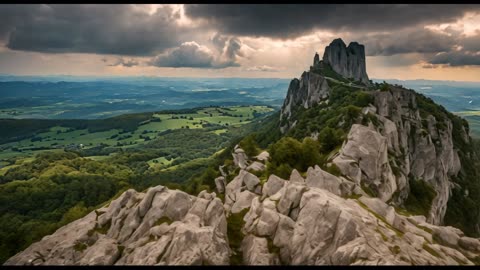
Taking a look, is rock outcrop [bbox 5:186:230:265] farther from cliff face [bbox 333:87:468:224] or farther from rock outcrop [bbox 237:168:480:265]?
cliff face [bbox 333:87:468:224]

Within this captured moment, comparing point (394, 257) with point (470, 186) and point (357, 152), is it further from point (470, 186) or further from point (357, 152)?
point (470, 186)

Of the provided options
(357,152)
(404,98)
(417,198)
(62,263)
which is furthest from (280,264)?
(404,98)

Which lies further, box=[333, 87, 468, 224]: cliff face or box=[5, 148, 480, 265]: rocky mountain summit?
box=[333, 87, 468, 224]: cliff face

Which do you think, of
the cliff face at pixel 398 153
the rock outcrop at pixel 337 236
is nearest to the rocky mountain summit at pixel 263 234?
the rock outcrop at pixel 337 236

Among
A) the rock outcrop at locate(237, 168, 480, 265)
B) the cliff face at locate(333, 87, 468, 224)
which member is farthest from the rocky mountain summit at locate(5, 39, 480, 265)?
the cliff face at locate(333, 87, 468, 224)

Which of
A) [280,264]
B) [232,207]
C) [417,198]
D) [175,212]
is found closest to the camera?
[280,264]

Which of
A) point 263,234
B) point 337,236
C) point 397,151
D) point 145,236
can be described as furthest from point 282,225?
point 397,151

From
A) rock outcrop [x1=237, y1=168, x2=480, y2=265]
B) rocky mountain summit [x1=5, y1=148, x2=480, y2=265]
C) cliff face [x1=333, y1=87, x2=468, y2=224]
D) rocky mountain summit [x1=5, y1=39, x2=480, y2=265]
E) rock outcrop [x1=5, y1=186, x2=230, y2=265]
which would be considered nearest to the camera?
rock outcrop [x1=237, y1=168, x2=480, y2=265]

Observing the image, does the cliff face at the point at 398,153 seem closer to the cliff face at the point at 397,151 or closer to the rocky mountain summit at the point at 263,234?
the cliff face at the point at 397,151
